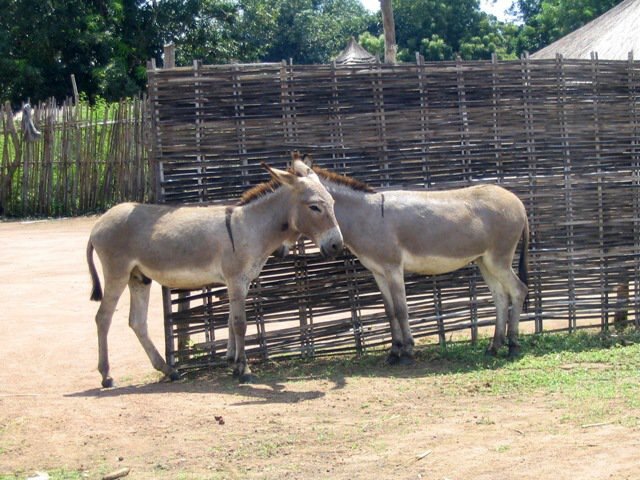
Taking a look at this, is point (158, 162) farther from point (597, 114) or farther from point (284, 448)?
point (597, 114)

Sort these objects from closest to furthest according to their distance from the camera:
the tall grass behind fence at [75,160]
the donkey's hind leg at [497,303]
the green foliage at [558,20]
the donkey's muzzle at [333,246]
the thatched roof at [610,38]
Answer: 1. the donkey's muzzle at [333,246]
2. the donkey's hind leg at [497,303]
3. the tall grass behind fence at [75,160]
4. the thatched roof at [610,38]
5. the green foliage at [558,20]

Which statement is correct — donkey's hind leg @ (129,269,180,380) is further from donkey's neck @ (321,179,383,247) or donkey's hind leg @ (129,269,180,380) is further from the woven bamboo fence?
donkey's neck @ (321,179,383,247)

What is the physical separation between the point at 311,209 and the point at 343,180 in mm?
683

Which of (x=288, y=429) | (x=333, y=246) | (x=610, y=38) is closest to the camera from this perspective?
(x=288, y=429)

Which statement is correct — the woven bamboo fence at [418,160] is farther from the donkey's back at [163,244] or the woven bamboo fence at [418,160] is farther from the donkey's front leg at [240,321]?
the donkey's front leg at [240,321]

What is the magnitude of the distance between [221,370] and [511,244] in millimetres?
3004

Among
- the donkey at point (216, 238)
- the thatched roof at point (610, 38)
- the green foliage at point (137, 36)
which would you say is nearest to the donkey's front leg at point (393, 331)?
the donkey at point (216, 238)

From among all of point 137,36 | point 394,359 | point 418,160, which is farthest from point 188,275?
point 137,36

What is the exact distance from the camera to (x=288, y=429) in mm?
7051

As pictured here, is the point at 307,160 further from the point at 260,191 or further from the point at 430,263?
the point at 430,263

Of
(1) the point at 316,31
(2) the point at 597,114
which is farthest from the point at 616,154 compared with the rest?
(1) the point at 316,31

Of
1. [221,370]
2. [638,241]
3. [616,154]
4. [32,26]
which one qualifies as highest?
[32,26]

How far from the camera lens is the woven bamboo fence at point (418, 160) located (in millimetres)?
9414

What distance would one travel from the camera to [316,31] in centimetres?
5291
